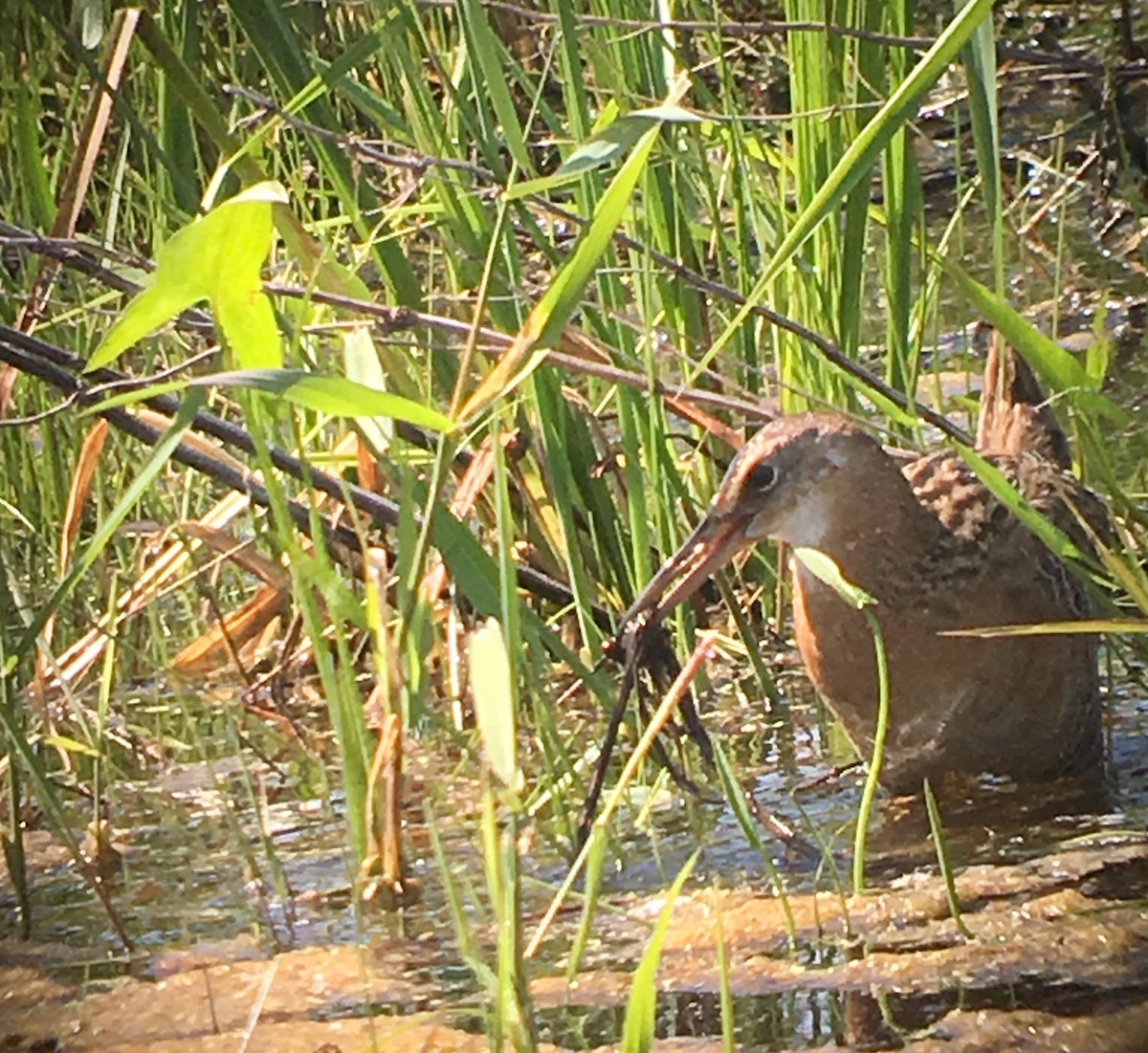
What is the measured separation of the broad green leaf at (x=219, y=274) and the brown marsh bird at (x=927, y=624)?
3.18ft

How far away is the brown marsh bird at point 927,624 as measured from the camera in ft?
9.39

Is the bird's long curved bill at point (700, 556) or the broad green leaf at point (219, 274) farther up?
the broad green leaf at point (219, 274)

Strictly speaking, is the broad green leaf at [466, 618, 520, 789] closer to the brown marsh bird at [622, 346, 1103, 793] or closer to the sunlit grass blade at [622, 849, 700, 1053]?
the sunlit grass blade at [622, 849, 700, 1053]

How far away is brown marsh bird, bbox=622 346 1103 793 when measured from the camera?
286 centimetres

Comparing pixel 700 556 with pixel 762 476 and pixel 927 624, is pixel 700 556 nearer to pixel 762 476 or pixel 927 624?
pixel 762 476

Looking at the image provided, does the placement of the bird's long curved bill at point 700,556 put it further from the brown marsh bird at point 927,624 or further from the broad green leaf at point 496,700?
the broad green leaf at point 496,700

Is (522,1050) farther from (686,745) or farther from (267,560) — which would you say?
(267,560)

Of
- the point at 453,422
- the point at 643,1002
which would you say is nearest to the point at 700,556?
the point at 453,422

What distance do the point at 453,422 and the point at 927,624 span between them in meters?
1.19

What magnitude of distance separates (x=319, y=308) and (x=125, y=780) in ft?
2.37

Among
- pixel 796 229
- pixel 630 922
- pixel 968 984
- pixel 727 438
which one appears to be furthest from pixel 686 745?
pixel 796 229

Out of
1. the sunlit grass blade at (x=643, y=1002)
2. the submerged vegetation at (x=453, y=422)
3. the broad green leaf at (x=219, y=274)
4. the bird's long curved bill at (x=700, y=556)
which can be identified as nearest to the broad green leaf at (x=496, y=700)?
the submerged vegetation at (x=453, y=422)

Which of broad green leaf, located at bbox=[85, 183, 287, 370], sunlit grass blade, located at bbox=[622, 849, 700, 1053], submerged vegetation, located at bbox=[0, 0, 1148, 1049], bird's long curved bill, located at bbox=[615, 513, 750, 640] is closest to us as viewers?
sunlit grass blade, located at bbox=[622, 849, 700, 1053]

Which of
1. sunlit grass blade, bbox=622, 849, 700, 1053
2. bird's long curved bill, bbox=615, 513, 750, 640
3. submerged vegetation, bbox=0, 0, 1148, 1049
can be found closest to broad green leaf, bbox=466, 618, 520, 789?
submerged vegetation, bbox=0, 0, 1148, 1049
